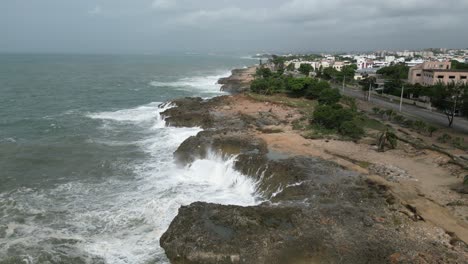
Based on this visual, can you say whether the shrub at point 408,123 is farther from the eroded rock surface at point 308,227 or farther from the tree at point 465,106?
the eroded rock surface at point 308,227

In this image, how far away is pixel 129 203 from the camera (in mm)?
25234

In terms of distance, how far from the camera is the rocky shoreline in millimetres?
17484

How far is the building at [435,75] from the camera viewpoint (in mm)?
70375

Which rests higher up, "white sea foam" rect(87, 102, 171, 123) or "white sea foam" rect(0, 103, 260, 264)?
"white sea foam" rect(87, 102, 171, 123)

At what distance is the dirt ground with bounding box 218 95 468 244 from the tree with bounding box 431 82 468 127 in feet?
15.3

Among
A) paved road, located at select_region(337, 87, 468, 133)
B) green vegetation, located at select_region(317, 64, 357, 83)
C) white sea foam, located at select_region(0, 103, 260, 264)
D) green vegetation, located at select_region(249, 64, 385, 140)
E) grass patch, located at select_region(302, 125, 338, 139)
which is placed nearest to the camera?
white sea foam, located at select_region(0, 103, 260, 264)

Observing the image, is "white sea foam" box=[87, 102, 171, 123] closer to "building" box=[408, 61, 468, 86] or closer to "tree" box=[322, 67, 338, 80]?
"tree" box=[322, 67, 338, 80]

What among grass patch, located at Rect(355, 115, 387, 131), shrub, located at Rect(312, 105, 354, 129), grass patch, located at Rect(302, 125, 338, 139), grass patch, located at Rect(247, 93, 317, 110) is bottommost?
grass patch, located at Rect(355, 115, 387, 131)

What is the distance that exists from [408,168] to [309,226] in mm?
13599

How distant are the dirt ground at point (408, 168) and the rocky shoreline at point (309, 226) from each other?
1022mm

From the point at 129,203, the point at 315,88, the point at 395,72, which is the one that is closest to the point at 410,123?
the point at 315,88

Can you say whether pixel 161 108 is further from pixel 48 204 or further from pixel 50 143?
pixel 48 204

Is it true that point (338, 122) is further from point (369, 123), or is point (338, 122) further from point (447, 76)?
point (447, 76)

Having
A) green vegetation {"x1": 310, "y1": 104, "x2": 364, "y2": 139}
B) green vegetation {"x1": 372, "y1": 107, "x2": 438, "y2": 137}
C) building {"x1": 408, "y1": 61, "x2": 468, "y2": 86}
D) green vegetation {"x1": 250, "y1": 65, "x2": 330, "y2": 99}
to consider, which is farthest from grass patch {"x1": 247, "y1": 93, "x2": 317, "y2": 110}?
building {"x1": 408, "y1": 61, "x2": 468, "y2": 86}
